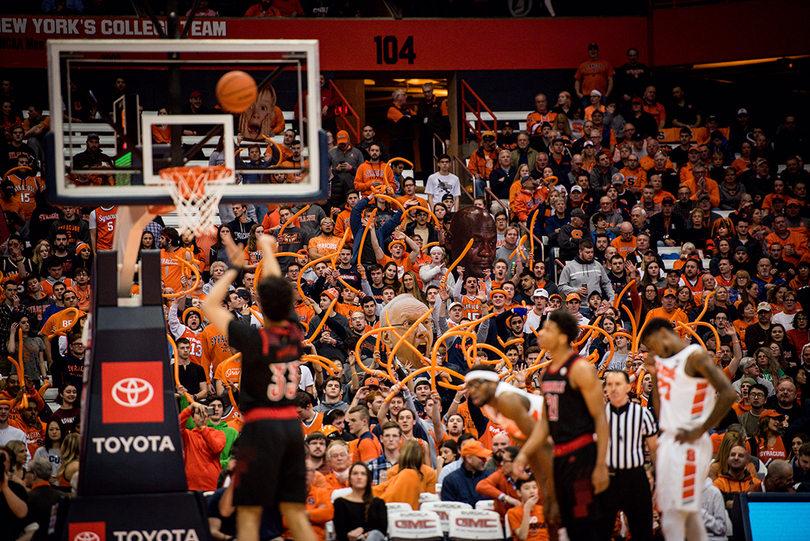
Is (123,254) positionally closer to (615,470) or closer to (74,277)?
(615,470)

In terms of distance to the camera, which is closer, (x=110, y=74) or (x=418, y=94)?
(x=110, y=74)

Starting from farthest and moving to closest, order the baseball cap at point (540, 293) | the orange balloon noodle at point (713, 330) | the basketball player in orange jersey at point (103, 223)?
the basketball player in orange jersey at point (103, 223)
the baseball cap at point (540, 293)
the orange balloon noodle at point (713, 330)

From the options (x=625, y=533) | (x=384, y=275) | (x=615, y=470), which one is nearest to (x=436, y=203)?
(x=384, y=275)

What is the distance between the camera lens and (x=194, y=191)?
24.7 ft

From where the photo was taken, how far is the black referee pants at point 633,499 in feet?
22.9

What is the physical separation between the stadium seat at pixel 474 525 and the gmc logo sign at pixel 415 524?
0.74 ft

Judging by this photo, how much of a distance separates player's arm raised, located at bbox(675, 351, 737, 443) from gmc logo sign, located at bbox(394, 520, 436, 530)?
2.49 m

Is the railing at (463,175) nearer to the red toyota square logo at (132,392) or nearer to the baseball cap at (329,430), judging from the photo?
the baseball cap at (329,430)

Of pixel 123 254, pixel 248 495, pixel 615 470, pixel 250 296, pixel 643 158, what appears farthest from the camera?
pixel 643 158

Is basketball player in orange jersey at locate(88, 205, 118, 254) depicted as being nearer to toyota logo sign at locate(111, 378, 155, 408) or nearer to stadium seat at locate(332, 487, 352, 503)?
stadium seat at locate(332, 487, 352, 503)

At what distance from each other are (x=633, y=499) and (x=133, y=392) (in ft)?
12.6

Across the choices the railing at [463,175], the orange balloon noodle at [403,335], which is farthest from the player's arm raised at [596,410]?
the railing at [463,175]

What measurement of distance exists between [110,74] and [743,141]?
13543 millimetres

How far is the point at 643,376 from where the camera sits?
12.0m
